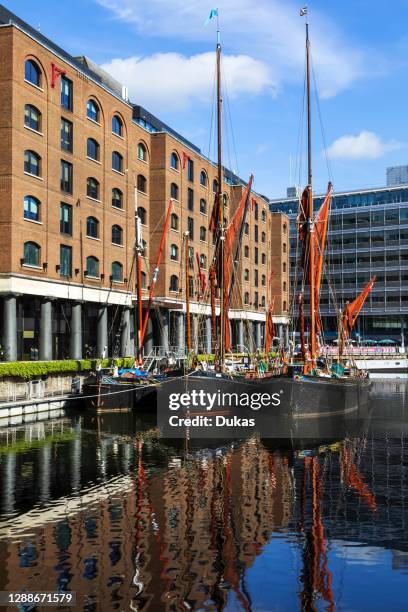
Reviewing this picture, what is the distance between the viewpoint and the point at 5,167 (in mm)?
48562

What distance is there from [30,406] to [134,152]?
33.5m

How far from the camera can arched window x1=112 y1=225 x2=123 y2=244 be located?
63016 mm

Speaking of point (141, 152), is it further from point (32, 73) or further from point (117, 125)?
point (32, 73)

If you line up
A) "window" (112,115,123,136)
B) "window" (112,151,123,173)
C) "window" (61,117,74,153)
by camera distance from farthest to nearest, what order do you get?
"window" (112,115,123,136)
"window" (112,151,123,173)
"window" (61,117,74,153)

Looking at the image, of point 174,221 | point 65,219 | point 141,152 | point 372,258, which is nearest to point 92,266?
point 65,219

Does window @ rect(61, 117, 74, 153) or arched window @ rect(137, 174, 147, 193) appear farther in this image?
arched window @ rect(137, 174, 147, 193)

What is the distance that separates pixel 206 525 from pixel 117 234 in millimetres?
47135

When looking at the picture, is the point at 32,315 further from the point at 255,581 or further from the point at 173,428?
the point at 255,581

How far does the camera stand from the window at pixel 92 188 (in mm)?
59125

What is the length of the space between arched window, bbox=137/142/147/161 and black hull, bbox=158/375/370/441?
114ft

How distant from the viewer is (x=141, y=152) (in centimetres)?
6981

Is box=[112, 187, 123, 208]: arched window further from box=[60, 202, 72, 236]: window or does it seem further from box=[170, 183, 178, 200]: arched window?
box=[170, 183, 178, 200]: arched window

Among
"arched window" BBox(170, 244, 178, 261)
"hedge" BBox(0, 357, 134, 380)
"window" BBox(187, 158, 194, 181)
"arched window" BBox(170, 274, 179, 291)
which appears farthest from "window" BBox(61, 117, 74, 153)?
"window" BBox(187, 158, 194, 181)

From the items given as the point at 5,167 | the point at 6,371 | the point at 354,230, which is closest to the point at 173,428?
the point at 6,371
